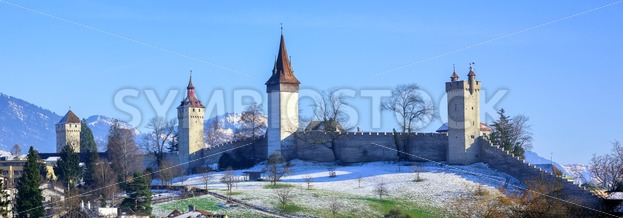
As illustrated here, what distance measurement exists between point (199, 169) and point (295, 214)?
21.6 m

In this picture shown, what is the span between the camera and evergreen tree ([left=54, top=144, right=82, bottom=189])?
8994cm

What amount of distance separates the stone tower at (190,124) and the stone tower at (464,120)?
21902 millimetres

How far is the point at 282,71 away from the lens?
9250 centimetres

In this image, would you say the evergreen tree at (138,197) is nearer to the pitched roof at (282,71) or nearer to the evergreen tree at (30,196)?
the evergreen tree at (30,196)

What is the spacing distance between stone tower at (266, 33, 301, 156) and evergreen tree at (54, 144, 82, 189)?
1386 cm

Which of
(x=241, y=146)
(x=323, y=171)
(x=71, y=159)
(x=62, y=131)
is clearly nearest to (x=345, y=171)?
(x=323, y=171)

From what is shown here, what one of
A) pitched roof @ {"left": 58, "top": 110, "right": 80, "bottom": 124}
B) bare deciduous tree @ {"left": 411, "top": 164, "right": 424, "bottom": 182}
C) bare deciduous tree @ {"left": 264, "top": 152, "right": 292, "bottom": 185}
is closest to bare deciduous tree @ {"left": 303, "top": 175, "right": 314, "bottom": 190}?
bare deciduous tree @ {"left": 264, "top": 152, "right": 292, "bottom": 185}

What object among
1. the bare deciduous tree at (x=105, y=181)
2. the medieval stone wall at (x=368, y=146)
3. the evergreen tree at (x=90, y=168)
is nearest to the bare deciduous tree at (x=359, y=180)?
the medieval stone wall at (x=368, y=146)

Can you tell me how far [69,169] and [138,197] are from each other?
1825 centimetres

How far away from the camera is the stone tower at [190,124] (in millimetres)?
95938

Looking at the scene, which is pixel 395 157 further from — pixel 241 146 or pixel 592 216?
pixel 592 216

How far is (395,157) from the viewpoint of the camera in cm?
8638

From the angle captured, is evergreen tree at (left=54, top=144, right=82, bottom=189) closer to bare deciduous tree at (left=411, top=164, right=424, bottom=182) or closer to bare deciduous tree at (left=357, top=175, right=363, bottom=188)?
bare deciduous tree at (left=357, top=175, right=363, bottom=188)

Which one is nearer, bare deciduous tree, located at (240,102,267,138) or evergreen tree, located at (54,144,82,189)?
evergreen tree, located at (54,144,82,189)
